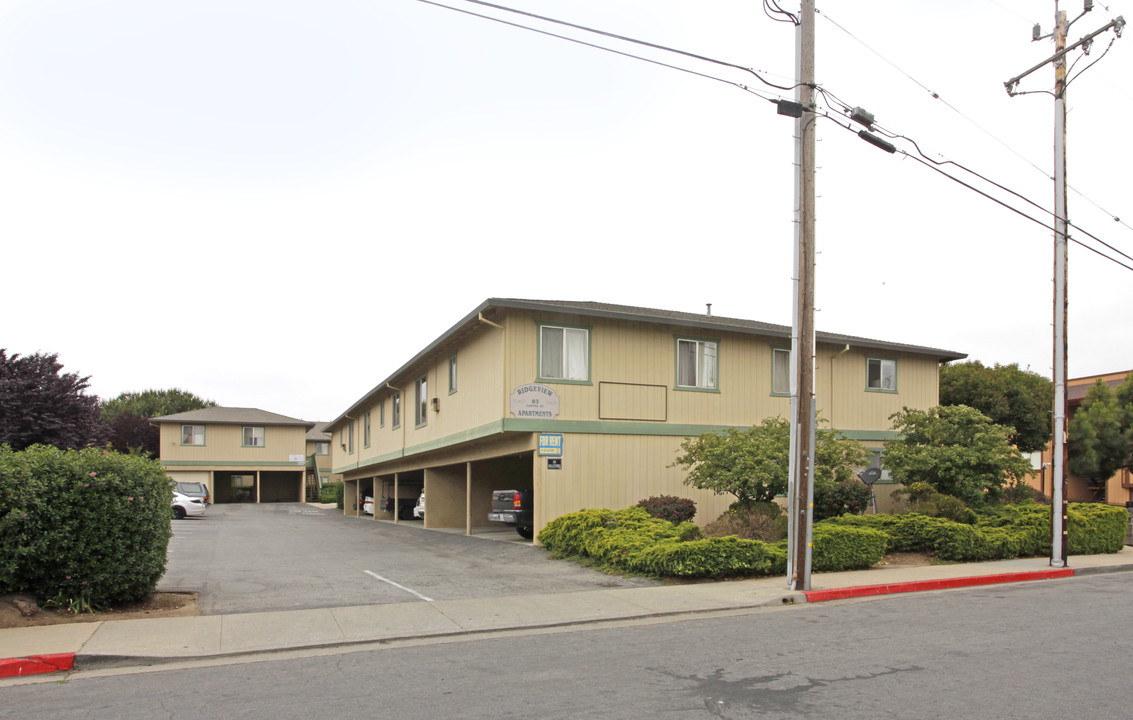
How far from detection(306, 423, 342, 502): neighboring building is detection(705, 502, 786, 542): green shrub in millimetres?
51456

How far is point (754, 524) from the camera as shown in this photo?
16141 millimetres

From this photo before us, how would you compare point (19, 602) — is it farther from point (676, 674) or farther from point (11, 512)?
point (676, 674)

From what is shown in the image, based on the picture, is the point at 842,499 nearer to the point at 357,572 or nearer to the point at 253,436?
the point at 357,572

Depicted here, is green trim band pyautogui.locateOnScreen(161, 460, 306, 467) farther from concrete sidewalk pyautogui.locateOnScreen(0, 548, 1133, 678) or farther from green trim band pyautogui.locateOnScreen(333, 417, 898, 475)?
concrete sidewalk pyautogui.locateOnScreen(0, 548, 1133, 678)

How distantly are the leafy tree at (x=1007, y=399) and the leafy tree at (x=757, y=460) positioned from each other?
921 inches

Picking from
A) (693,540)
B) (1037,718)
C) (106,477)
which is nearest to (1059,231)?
(693,540)

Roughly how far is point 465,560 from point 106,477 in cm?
827

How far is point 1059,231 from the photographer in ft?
52.5

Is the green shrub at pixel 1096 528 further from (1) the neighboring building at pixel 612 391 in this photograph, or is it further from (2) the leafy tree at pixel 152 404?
(2) the leafy tree at pixel 152 404

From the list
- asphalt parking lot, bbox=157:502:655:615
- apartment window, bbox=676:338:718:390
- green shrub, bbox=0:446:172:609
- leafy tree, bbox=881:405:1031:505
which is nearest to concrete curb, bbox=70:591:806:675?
green shrub, bbox=0:446:172:609

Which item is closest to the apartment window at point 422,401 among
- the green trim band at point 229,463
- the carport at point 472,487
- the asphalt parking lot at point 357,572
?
the carport at point 472,487

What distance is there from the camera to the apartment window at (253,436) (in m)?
55.0

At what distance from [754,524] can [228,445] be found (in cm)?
4595

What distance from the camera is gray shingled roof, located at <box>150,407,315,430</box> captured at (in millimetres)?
53094
